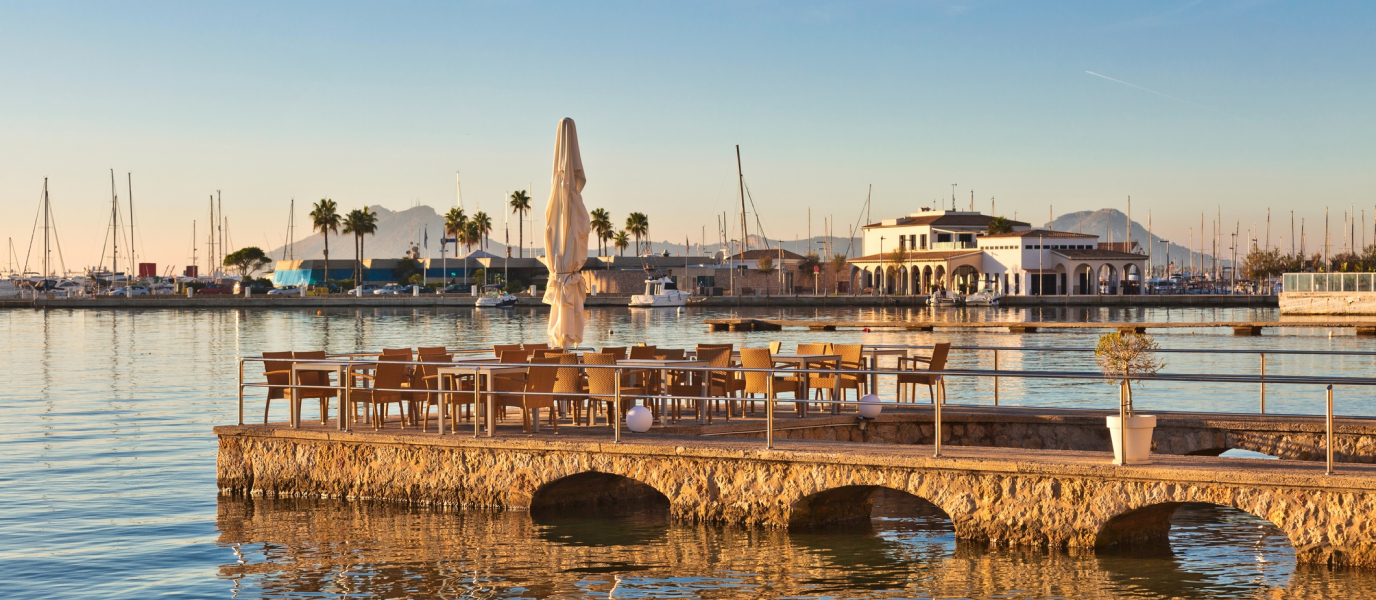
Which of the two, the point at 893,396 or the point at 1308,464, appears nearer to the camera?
the point at 1308,464

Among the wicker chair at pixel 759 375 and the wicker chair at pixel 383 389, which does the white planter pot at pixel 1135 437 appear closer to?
the wicker chair at pixel 759 375

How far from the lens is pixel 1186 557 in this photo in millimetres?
12031

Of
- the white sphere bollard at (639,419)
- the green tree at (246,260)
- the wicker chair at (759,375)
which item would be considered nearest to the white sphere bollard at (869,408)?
the wicker chair at (759,375)

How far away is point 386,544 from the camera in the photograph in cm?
1259

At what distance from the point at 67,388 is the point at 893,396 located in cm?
2111

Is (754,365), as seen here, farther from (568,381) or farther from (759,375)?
(568,381)

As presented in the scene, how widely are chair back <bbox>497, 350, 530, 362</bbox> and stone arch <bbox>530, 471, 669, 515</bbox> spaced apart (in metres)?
1.65

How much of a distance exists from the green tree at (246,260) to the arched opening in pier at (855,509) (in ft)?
580

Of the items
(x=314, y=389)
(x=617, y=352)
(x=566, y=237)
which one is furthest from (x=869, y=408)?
(x=314, y=389)

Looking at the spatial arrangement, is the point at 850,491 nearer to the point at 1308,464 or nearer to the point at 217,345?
the point at 1308,464

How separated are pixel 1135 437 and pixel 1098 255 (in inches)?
4090

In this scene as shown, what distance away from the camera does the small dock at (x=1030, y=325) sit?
58.1 meters

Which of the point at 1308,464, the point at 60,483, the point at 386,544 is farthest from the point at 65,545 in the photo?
the point at 1308,464

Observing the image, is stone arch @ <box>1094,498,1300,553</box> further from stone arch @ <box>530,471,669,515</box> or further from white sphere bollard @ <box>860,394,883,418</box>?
stone arch @ <box>530,471,669,515</box>
